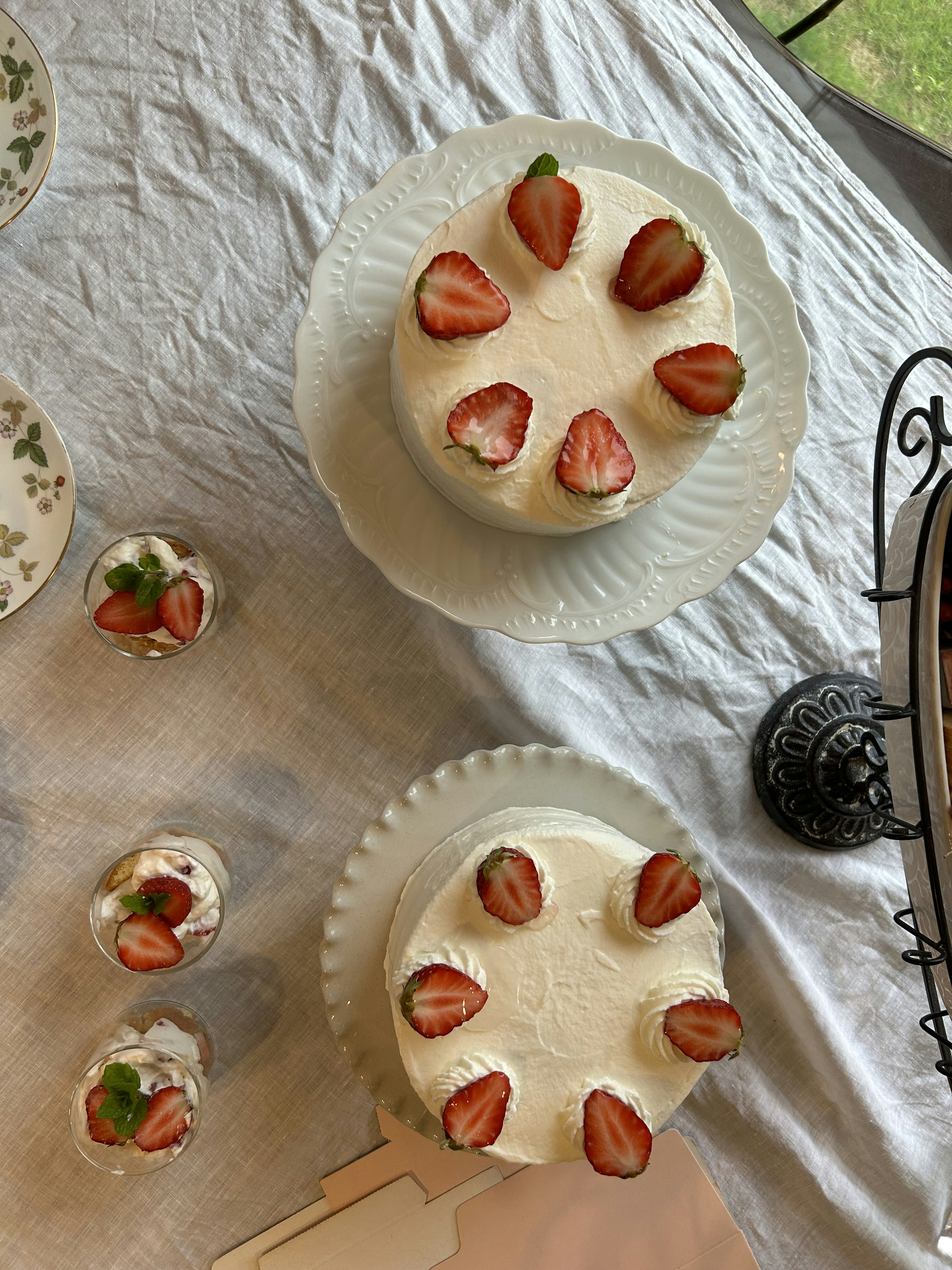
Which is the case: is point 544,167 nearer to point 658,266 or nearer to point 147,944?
point 658,266

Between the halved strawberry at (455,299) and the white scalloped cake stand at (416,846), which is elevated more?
the halved strawberry at (455,299)

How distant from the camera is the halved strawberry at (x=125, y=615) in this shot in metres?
1.36

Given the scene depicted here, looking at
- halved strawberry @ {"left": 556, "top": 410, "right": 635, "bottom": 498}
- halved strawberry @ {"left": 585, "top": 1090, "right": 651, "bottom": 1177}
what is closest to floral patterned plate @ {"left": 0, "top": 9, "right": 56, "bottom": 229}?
halved strawberry @ {"left": 556, "top": 410, "right": 635, "bottom": 498}

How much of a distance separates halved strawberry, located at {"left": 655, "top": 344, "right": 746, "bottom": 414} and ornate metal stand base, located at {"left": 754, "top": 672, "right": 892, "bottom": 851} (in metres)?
0.61

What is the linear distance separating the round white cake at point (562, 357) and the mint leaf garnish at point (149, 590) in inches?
16.8

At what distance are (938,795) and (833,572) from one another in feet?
2.17

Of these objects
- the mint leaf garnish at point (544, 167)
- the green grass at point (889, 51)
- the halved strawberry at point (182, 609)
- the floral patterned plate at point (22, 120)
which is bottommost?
the green grass at point (889, 51)

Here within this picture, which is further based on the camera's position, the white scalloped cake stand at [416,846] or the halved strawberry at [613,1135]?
the white scalloped cake stand at [416,846]

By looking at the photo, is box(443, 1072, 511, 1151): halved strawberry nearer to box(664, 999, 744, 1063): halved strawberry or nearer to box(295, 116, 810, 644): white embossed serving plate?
box(664, 999, 744, 1063): halved strawberry

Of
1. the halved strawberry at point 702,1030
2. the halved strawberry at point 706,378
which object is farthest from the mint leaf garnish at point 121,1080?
the halved strawberry at point 706,378

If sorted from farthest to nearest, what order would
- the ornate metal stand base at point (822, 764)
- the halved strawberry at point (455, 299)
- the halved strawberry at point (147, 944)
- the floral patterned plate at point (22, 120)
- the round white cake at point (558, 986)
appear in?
the ornate metal stand base at point (822, 764) → the floral patterned plate at point (22, 120) → the halved strawberry at point (147, 944) → the round white cake at point (558, 986) → the halved strawberry at point (455, 299)

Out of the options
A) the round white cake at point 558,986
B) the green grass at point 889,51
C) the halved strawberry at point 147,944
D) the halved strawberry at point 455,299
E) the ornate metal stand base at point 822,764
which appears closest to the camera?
the halved strawberry at point 455,299

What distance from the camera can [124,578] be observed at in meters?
1.35

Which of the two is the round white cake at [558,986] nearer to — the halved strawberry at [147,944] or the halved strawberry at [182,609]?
the halved strawberry at [147,944]
